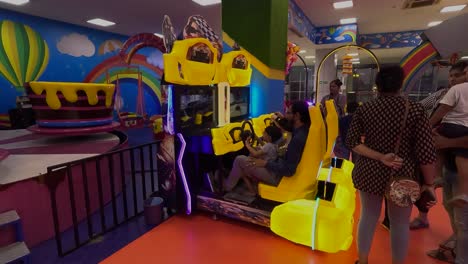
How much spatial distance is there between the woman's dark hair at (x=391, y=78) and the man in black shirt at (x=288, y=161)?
2.62ft

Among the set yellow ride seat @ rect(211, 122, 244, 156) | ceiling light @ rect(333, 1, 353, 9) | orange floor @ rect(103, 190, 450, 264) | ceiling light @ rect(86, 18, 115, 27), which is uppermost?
ceiling light @ rect(86, 18, 115, 27)

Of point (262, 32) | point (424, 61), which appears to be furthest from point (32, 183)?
point (424, 61)

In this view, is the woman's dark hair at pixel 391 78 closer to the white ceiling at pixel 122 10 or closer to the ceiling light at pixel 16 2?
the white ceiling at pixel 122 10

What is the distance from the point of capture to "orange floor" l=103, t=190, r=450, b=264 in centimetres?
216

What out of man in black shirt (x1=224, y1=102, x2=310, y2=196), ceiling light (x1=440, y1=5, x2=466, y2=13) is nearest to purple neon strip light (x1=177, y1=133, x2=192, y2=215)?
man in black shirt (x1=224, y1=102, x2=310, y2=196)

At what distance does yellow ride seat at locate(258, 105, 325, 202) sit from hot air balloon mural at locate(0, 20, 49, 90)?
694cm

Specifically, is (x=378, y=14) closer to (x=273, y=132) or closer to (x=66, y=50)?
(x=273, y=132)

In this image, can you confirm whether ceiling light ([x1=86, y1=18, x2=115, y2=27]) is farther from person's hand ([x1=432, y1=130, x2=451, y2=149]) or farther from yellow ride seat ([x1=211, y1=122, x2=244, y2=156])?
person's hand ([x1=432, y1=130, x2=451, y2=149])

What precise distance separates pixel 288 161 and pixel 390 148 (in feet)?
3.02

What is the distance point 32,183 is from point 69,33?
6423 mm

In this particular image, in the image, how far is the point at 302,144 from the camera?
2.27 metres

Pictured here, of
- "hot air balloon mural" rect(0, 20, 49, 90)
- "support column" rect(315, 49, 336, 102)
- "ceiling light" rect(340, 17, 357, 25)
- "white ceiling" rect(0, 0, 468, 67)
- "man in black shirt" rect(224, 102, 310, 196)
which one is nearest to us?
"man in black shirt" rect(224, 102, 310, 196)

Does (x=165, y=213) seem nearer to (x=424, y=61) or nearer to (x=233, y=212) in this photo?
(x=233, y=212)

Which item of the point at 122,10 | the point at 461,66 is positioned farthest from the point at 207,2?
the point at 461,66
